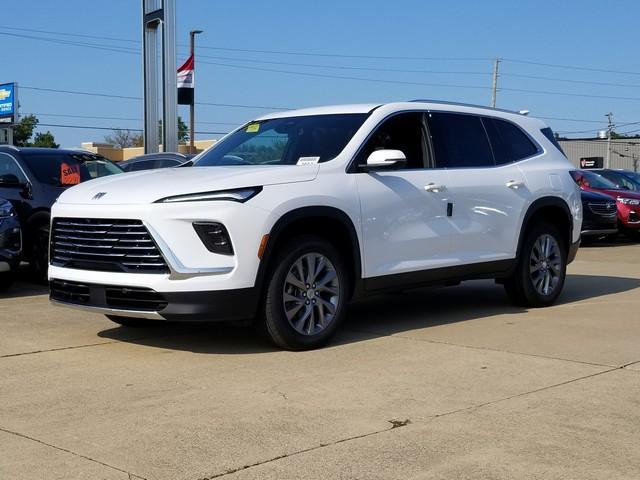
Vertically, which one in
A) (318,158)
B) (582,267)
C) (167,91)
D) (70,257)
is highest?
(167,91)

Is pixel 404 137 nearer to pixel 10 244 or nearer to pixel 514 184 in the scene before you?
pixel 514 184

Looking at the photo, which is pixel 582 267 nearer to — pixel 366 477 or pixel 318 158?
pixel 318 158

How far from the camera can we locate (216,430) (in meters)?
4.46

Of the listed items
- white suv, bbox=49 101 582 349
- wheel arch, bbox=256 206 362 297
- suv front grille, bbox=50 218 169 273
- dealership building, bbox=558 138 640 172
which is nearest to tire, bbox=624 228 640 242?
white suv, bbox=49 101 582 349

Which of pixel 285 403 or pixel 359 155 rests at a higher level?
pixel 359 155

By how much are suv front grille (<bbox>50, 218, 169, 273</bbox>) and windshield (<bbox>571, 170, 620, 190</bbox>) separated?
14.2 metres

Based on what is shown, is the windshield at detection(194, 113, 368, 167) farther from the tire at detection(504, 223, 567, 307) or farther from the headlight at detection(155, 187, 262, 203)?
the tire at detection(504, 223, 567, 307)

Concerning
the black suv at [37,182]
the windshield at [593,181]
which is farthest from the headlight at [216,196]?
the windshield at [593,181]

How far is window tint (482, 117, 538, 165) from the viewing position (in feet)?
27.2

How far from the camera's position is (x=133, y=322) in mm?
7262

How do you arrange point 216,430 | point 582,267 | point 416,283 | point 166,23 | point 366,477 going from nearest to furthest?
point 366,477
point 216,430
point 416,283
point 582,267
point 166,23

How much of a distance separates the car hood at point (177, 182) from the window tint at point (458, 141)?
61.7 inches

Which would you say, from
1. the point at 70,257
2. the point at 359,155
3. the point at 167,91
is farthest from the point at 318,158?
the point at 167,91

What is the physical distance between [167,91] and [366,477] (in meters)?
19.9
